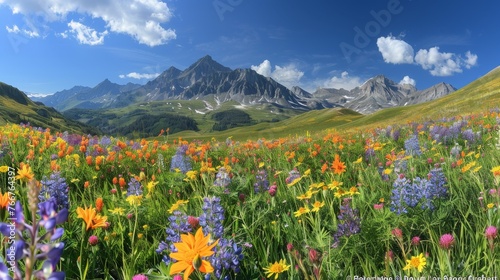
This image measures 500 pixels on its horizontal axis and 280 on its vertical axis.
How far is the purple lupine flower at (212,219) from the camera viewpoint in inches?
95.7

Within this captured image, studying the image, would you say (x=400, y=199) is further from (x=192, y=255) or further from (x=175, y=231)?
(x=192, y=255)

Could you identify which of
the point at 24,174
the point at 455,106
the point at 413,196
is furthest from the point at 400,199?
the point at 455,106

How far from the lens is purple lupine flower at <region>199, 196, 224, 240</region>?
2.43 meters

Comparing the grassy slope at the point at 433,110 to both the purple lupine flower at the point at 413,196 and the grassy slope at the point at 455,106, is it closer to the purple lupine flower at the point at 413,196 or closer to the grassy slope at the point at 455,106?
the grassy slope at the point at 455,106

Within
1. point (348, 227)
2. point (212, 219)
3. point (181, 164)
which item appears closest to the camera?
point (212, 219)

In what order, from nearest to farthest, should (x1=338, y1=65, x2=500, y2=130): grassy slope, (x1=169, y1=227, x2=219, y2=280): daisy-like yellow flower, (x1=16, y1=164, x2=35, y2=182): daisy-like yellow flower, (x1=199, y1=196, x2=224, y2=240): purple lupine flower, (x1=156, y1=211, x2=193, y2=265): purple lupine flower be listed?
(x1=169, y1=227, x2=219, y2=280): daisy-like yellow flower < (x1=199, y1=196, x2=224, y2=240): purple lupine flower < (x1=156, y1=211, x2=193, y2=265): purple lupine flower < (x1=16, y1=164, x2=35, y2=182): daisy-like yellow flower < (x1=338, y1=65, x2=500, y2=130): grassy slope

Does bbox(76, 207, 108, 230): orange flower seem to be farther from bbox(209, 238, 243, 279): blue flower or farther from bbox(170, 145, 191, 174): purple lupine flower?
bbox(170, 145, 191, 174): purple lupine flower

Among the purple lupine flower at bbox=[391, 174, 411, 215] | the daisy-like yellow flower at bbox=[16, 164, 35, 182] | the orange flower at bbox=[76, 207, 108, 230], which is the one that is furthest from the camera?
the daisy-like yellow flower at bbox=[16, 164, 35, 182]

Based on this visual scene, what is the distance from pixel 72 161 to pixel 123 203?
2706 millimetres

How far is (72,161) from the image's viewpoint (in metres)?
5.76

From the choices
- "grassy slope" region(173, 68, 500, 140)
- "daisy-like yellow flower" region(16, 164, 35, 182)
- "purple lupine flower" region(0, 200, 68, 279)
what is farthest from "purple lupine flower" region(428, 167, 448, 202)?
"grassy slope" region(173, 68, 500, 140)

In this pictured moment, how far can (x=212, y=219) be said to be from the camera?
2514mm

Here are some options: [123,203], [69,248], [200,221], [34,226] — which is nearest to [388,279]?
[200,221]

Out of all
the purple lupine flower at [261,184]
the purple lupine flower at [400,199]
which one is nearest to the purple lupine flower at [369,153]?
the purple lupine flower at [261,184]
